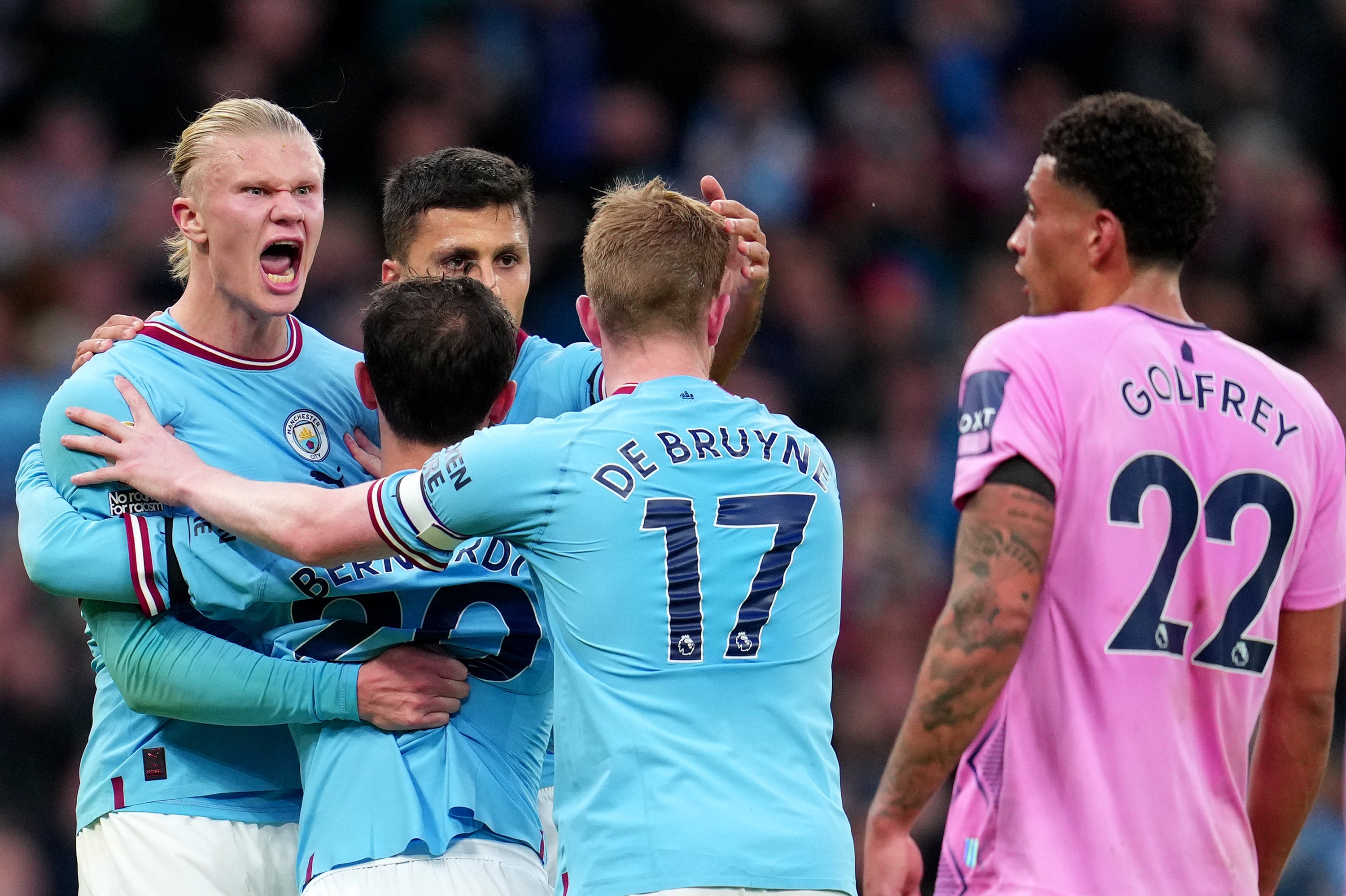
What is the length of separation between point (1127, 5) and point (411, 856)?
1079 centimetres

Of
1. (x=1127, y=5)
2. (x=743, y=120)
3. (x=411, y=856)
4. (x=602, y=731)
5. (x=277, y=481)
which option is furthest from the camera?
(x=1127, y=5)

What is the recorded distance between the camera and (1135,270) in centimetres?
370

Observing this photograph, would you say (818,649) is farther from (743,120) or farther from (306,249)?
(743,120)

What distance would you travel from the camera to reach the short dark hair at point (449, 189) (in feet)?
16.6

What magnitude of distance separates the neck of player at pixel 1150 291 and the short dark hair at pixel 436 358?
1.46 metres

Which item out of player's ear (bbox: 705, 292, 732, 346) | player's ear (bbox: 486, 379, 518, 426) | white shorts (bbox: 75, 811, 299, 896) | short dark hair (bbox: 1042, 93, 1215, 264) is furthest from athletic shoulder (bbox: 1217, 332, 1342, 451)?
white shorts (bbox: 75, 811, 299, 896)

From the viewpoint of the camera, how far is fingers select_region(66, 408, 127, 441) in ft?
12.9

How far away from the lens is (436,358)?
3748 millimetres

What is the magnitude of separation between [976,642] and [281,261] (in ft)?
7.33

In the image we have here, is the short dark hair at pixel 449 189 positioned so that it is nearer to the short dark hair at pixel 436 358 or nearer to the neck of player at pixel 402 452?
the short dark hair at pixel 436 358

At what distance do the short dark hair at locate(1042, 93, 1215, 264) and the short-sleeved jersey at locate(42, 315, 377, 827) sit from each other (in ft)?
6.96

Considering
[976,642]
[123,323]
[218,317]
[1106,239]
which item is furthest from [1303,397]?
[123,323]

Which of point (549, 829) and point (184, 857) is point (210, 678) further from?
point (549, 829)

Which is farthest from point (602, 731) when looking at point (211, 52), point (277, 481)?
point (211, 52)
